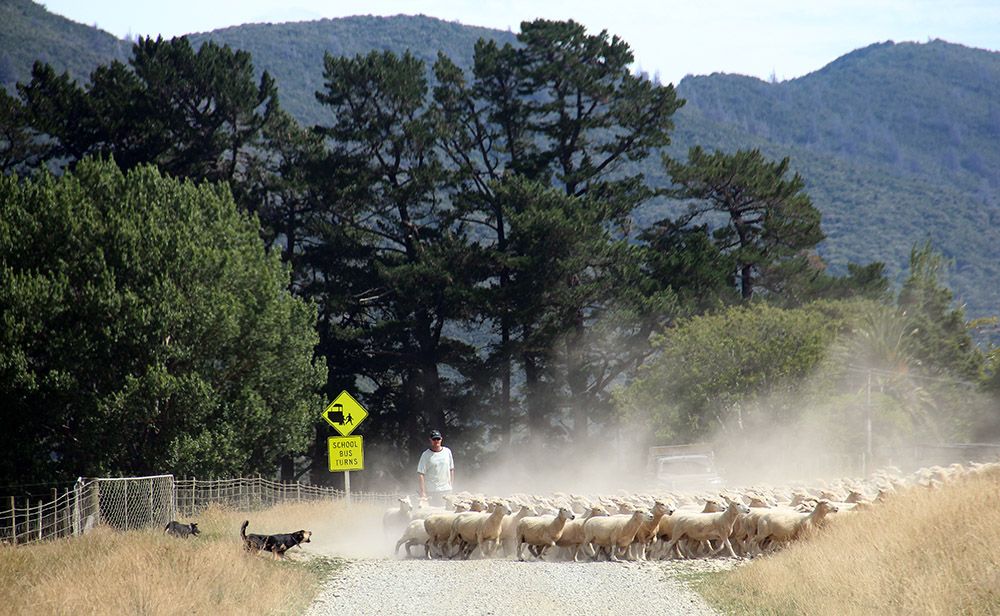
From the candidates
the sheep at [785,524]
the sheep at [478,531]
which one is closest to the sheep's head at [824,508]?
the sheep at [785,524]

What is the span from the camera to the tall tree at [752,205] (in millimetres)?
62406

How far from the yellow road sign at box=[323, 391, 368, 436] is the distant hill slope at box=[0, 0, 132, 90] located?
128949 millimetres

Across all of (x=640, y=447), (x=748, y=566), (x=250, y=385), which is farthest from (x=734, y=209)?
(x=748, y=566)

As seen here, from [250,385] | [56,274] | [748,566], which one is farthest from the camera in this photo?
[250,385]

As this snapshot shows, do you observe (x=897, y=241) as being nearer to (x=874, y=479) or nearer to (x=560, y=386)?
(x=560, y=386)

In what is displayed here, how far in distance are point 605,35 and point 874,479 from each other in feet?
123

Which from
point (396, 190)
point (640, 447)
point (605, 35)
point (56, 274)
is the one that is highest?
point (605, 35)

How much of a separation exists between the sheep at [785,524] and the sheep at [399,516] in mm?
6539

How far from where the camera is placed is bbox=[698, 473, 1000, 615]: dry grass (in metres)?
12.5

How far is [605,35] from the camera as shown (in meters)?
63.1

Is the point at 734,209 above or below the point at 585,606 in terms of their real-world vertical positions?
above

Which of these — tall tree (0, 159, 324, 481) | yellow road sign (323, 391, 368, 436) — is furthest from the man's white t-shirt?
tall tree (0, 159, 324, 481)

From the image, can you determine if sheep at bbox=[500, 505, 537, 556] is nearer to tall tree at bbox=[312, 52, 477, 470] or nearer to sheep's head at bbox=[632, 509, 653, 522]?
sheep's head at bbox=[632, 509, 653, 522]

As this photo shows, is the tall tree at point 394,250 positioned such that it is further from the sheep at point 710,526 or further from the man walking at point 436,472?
the sheep at point 710,526
